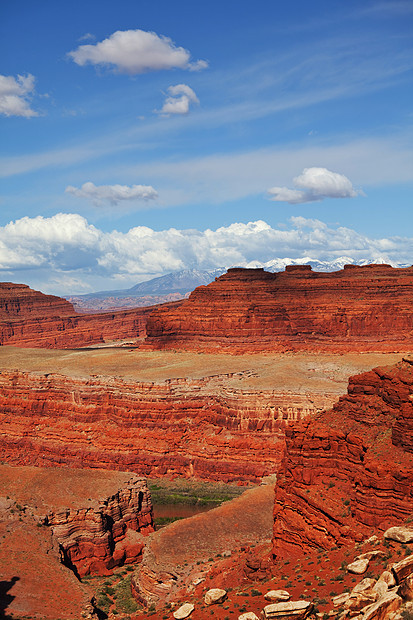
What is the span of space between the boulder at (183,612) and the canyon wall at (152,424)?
3833 cm

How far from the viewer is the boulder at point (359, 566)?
71.9 ft

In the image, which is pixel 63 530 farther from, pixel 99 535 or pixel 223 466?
pixel 223 466

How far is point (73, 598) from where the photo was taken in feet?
111

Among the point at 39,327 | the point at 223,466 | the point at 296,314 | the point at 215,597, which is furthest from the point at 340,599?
the point at 39,327

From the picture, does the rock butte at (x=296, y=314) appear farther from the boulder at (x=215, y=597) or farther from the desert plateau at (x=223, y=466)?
the boulder at (x=215, y=597)

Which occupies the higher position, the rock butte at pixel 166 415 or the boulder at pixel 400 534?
the boulder at pixel 400 534

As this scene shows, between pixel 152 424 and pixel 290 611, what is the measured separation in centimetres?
5516

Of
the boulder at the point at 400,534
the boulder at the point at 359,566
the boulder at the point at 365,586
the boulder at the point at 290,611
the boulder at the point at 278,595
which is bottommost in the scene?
the boulder at the point at 278,595

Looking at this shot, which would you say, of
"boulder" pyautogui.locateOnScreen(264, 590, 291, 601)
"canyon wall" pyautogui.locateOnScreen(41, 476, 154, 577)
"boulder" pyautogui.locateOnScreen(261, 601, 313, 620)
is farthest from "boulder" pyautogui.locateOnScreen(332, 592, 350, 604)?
"canyon wall" pyautogui.locateOnScreen(41, 476, 154, 577)

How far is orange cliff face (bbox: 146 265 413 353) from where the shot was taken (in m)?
109

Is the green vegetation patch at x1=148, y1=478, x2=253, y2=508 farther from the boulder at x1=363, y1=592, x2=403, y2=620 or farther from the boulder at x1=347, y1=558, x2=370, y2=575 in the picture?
the boulder at x1=363, y1=592, x2=403, y2=620

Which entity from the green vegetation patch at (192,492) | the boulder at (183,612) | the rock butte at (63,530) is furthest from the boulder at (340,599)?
the green vegetation patch at (192,492)

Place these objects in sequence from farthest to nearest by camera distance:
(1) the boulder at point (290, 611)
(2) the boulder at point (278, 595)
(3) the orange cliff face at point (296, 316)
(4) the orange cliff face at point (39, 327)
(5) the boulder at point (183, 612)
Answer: (4) the orange cliff face at point (39, 327) < (3) the orange cliff face at point (296, 316) < (5) the boulder at point (183, 612) < (2) the boulder at point (278, 595) < (1) the boulder at point (290, 611)

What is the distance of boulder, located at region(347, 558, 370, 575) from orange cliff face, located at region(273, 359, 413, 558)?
125 inches
